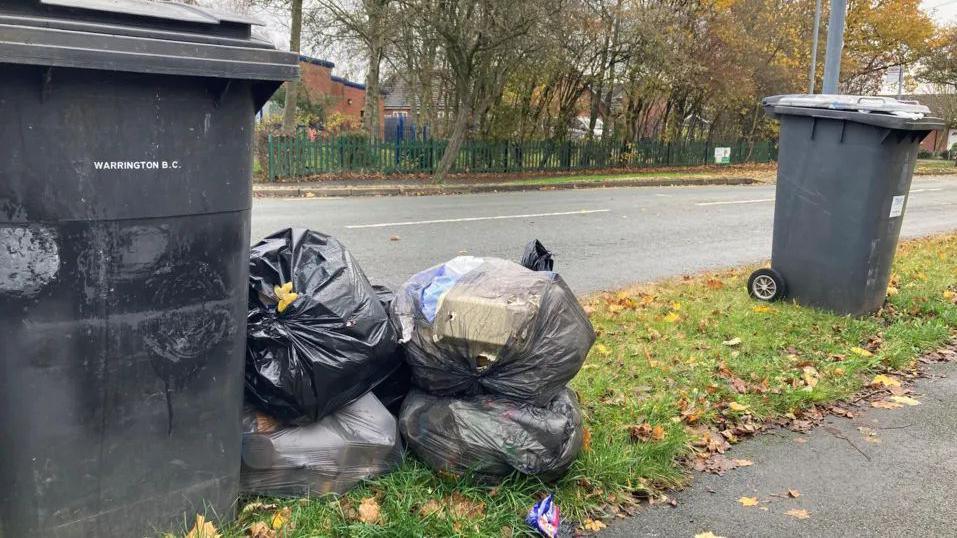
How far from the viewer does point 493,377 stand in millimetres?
2783

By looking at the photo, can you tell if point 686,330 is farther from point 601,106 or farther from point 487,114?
point 601,106

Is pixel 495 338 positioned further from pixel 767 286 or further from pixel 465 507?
pixel 767 286

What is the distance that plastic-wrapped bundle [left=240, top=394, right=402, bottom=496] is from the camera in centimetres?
256

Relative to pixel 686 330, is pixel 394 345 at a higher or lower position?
higher

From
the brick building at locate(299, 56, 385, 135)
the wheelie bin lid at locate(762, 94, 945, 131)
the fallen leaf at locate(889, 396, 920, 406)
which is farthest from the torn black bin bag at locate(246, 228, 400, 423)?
the brick building at locate(299, 56, 385, 135)

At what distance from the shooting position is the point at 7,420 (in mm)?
1947

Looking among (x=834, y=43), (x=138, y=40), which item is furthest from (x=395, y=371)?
(x=834, y=43)

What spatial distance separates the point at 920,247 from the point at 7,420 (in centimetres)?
899

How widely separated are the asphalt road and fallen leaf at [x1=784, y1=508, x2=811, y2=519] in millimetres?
3720

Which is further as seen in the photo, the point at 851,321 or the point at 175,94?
the point at 851,321

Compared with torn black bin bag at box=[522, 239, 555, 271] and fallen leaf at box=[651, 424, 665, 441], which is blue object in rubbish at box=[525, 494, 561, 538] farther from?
torn black bin bag at box=[522, 239, 555, 271]

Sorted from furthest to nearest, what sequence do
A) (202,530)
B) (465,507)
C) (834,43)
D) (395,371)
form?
(834,43) → (395,371) → (465,507) → (202,530)

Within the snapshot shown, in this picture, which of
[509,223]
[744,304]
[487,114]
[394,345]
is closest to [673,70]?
[487,114]

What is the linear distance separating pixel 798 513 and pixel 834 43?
18.8 ft
